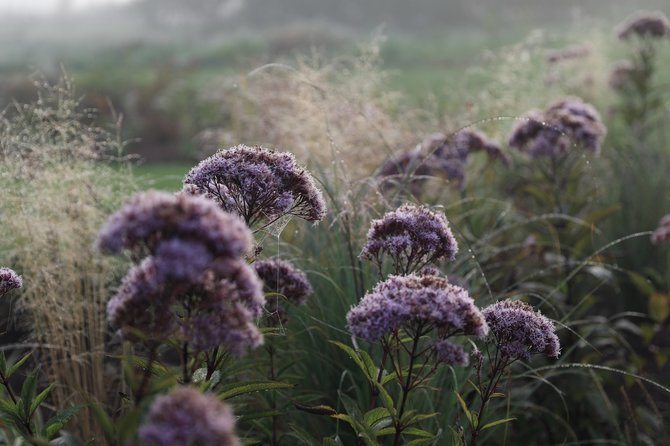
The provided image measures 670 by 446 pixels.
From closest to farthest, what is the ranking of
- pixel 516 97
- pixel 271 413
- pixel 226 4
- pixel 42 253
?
pixel 271 413, pixel 42 253, pixel 516 97, pixel 226 4

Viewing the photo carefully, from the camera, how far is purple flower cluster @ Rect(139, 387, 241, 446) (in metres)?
1.21

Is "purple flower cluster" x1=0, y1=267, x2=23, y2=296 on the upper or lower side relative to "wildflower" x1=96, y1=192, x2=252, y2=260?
lower

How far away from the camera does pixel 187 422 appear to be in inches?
48.3

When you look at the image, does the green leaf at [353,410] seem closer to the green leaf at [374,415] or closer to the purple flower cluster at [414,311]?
the green leaf at [374,415]

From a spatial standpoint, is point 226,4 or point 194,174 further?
point 226,4

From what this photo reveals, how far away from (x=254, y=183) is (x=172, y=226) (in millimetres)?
688

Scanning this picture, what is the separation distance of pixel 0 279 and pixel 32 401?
1.11ft

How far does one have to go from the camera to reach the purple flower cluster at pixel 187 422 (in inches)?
47.8

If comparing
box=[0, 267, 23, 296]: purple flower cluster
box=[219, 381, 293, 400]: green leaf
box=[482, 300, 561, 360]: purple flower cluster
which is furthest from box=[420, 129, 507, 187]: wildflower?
box=[0, 267, 23, 296]: purple flower cluster

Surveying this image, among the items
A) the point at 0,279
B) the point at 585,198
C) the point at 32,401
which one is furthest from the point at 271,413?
the point at 585,198

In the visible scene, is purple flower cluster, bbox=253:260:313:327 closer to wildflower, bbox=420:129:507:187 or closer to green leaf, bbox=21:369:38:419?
green leaf, bbox=21:369:38:419

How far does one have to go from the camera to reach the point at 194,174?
212cm

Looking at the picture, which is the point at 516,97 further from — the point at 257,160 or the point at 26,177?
the point at 257,160

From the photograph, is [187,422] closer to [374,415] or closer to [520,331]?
[374,415]
